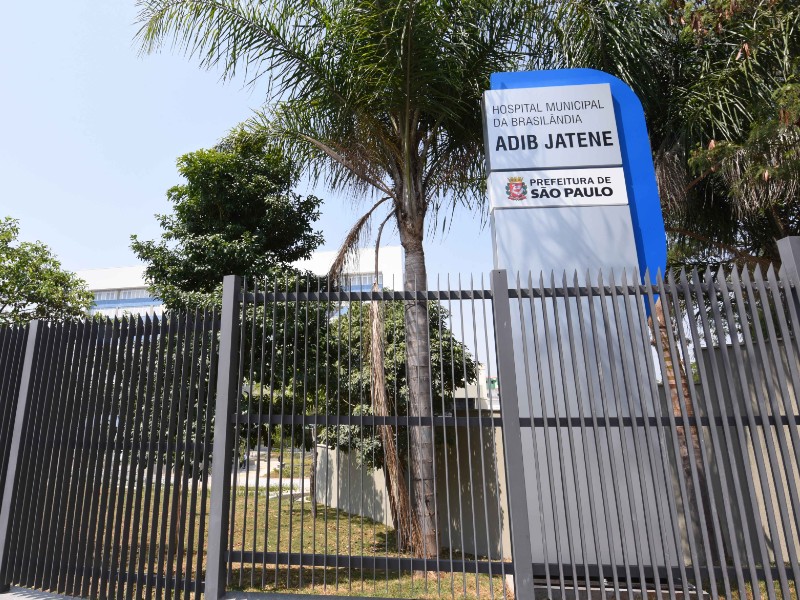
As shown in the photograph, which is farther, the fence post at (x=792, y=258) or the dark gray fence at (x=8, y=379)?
the dark gray fence at (x=8, y=379)

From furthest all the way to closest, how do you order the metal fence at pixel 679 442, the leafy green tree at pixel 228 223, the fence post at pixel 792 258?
the leafy green tree at pixel 228 223
the fence post at pixel 792 258
the metal fence at pixel 679 442

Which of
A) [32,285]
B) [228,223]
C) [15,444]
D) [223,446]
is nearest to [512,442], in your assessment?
[223,446]

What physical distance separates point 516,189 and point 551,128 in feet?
2.65

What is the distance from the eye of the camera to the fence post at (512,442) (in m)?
3.79

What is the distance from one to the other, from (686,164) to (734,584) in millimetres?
5401

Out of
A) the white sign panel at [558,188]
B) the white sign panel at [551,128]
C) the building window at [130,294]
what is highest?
the building window at [130,294]

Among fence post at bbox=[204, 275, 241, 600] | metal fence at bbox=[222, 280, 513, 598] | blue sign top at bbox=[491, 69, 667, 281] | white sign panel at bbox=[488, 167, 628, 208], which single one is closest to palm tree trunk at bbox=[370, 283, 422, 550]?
metal fence at bbox=[222, 280, 513, 598]

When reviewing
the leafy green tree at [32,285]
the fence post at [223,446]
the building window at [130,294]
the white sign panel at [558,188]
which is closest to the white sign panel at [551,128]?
the white sign panel at [558,188]

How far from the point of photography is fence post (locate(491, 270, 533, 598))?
12.5 feet

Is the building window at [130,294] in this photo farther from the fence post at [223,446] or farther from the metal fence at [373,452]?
the fence post at [223,446]

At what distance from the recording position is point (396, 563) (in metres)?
4.06

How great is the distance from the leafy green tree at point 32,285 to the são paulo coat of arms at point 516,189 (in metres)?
10.2

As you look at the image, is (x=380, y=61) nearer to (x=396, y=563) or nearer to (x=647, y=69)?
(x=647, y=69)

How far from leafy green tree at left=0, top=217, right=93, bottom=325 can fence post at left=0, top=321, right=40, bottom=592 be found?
7018 mm
